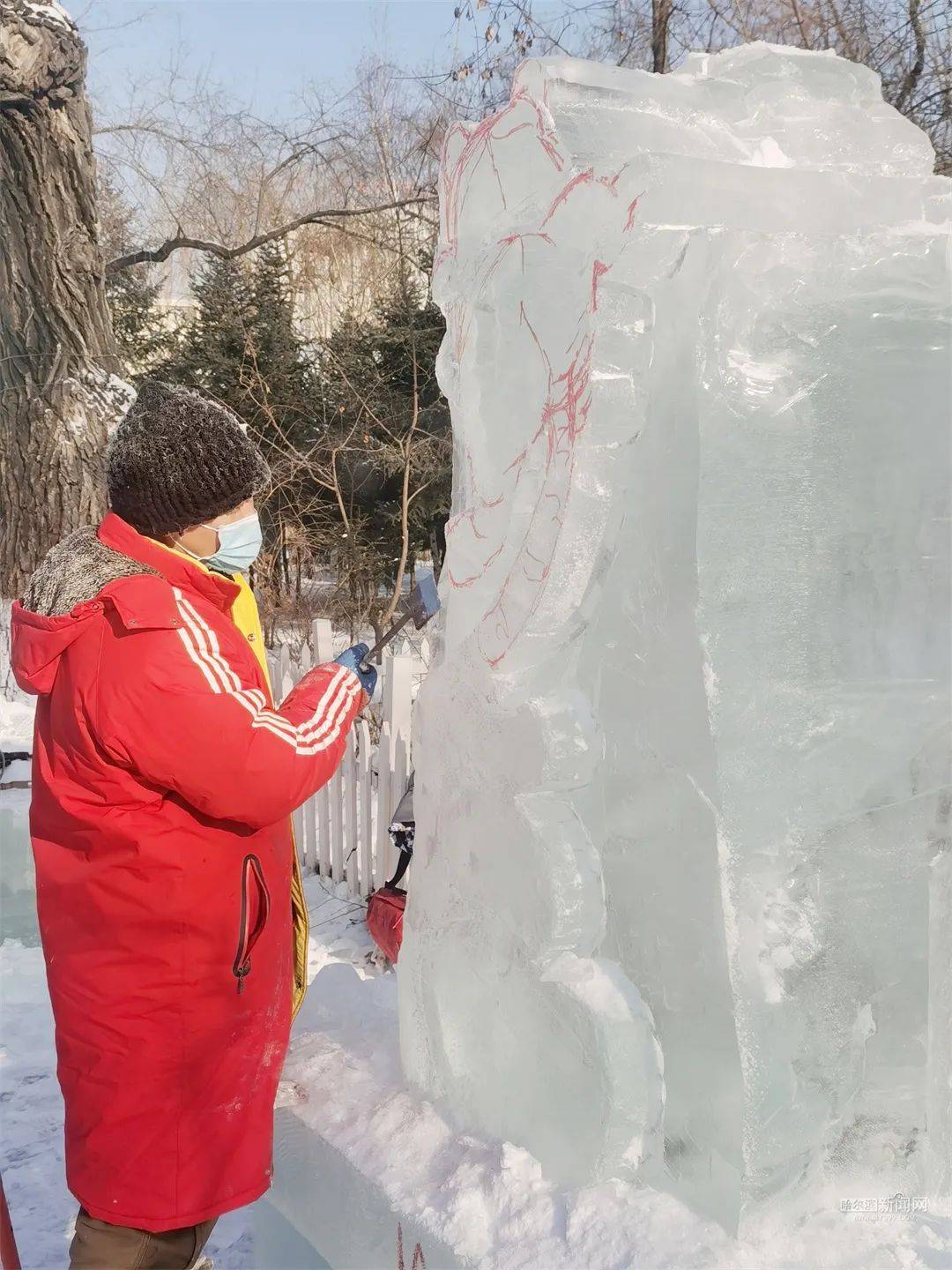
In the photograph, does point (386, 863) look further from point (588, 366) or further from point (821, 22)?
point (821, 22)

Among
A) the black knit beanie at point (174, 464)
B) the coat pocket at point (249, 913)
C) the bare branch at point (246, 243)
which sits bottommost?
the coat pocket at point (249, 913)

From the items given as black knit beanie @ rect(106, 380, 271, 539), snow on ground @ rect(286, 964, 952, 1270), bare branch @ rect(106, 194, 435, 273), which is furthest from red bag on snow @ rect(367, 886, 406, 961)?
bare branch @ rect(106, 194, 435, 273)

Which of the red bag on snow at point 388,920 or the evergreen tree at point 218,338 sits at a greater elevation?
the evergreen tree at point 218,338

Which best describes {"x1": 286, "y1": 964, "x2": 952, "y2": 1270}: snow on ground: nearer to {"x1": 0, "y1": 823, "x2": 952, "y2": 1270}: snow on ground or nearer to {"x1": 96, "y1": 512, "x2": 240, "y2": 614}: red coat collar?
{"x1": 0, "y1": 823, "x2": 952, "y2": 1270}: snow on ground

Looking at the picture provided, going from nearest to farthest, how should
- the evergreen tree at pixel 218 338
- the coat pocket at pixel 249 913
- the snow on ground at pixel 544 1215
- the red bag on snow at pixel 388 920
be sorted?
the snow on ground at pixel 544 1215, the coat pocket at pixel 249 913, the red bag on snow at pixel 388 920, the evergreen tree at pixel 218 338

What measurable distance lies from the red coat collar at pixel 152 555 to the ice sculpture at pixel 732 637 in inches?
19.9

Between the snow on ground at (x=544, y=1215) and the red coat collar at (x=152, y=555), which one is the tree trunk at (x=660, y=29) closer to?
the red coat collar at (x=152, y=555)

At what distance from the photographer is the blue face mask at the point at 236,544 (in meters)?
1.89

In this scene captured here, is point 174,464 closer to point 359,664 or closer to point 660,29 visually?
point 359,664

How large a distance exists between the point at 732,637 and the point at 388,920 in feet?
4.54

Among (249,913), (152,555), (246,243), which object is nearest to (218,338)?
(246,243)

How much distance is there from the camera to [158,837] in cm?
169

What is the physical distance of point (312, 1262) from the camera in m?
2.16

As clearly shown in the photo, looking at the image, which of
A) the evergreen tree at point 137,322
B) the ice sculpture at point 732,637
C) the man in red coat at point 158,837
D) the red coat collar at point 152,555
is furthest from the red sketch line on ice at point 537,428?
the evergreen tree at point 137,322
